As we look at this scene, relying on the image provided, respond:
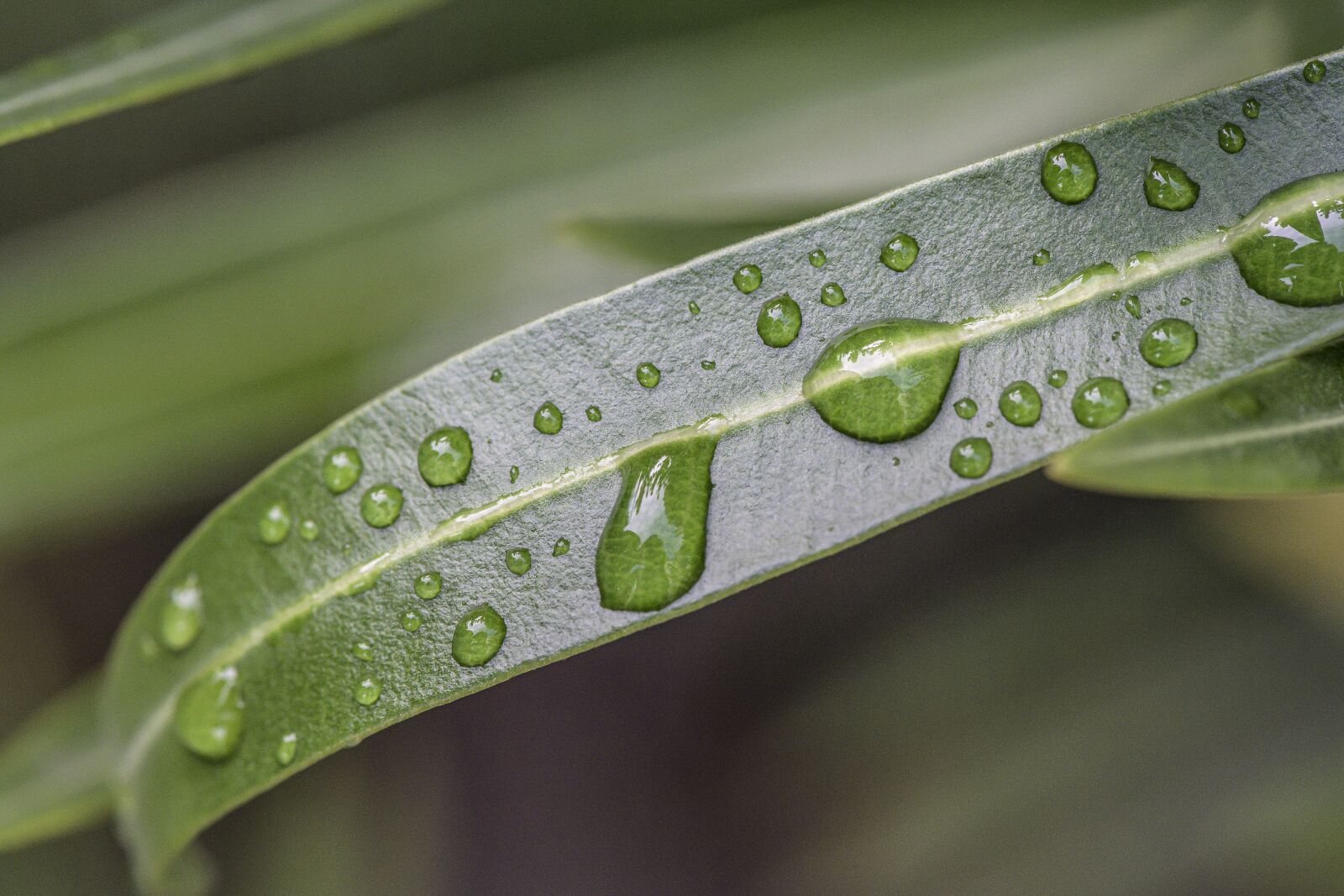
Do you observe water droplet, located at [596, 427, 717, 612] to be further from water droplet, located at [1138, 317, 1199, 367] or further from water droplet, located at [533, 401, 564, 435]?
water droplet, located at [1138, 317, 1199, 367]

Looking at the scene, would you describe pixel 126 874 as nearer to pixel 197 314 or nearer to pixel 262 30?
pixel 197 314

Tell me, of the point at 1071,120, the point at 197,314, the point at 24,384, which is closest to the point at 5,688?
the point at 24,384

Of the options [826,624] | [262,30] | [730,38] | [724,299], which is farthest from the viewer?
[826,624]

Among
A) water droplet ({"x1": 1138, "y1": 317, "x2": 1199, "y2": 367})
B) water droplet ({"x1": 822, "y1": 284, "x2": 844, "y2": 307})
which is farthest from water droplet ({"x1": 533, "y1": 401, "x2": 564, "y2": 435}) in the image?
water droplet ({"x1": 1138, "y1": 317, "x2": 1199, "y2": 367})

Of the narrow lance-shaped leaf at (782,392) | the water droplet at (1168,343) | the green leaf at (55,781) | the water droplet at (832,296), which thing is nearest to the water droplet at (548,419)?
the narrow lance-shaped leaf at (782,392)

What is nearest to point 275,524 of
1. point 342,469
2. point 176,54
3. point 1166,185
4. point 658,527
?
point 342,469

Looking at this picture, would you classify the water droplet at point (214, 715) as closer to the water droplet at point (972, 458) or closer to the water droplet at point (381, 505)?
the water droplet at point (381, 505)
